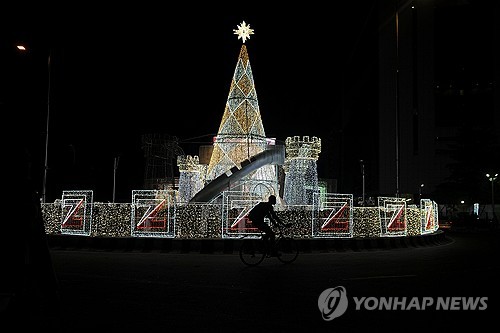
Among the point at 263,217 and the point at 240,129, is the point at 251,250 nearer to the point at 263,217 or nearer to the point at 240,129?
the point at 263,217

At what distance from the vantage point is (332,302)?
820 centimetres

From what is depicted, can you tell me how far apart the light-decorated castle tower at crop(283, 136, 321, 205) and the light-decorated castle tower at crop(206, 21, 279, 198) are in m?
1.67

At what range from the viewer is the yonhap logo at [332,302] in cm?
743

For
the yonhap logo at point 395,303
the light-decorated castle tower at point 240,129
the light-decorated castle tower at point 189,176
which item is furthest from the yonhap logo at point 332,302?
the light-decorated castle tower at point 189,176

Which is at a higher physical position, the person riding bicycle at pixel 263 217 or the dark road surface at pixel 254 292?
the person riding bicycle at pixel 263 217

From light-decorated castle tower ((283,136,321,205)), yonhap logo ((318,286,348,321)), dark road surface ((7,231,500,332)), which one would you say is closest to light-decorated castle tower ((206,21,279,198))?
light-decorated castle tower ((283,136,321,205))

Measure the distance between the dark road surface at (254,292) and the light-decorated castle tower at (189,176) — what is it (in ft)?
57.2

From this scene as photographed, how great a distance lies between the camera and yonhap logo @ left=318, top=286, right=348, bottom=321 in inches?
293

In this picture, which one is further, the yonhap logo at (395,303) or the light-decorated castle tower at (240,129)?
the light-decorated castle tower at (240,129)

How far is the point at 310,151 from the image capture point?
27.7 metres

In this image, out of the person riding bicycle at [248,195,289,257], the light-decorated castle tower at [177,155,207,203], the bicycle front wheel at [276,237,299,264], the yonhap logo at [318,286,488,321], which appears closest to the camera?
the yonhap logo at [318,286,488,321]

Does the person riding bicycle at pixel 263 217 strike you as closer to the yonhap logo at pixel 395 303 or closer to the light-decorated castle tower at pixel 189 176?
the yonhap logo at pixel 395 303

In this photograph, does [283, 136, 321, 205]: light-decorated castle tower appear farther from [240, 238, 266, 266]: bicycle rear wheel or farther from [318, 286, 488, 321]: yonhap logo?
[318, 286, 488, 321]: yonhap logo

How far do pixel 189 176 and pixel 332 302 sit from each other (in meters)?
26.4
